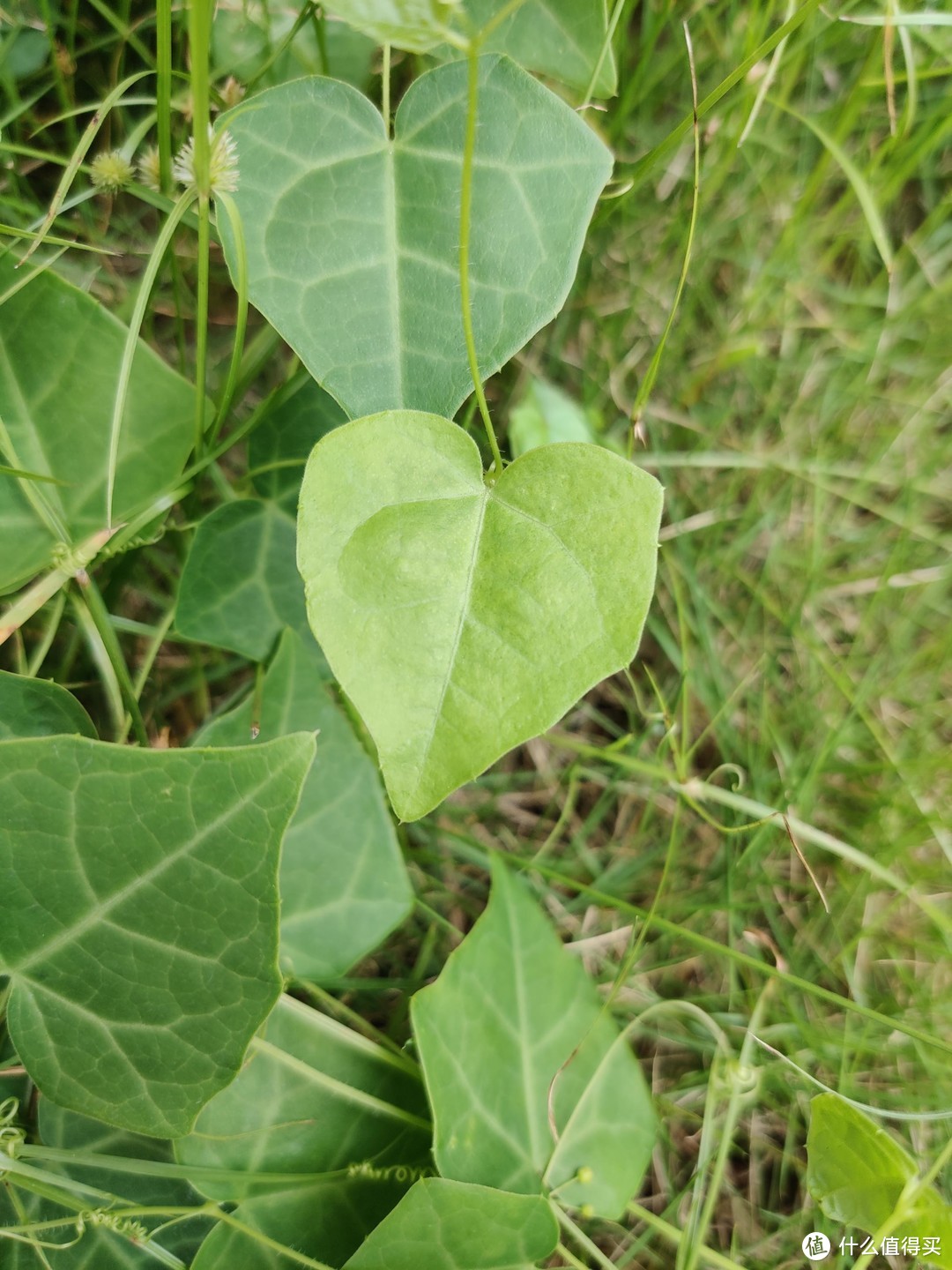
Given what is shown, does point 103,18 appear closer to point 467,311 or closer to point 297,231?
point 297,231

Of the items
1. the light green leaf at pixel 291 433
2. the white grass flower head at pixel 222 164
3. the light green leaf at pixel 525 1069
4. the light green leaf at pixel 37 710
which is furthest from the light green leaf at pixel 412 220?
the light green leaf at pixel 525 1069

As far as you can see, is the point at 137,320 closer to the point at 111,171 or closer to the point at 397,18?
the point at 111,171

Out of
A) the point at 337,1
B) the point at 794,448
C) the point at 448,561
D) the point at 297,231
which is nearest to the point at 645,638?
the point at 794,448

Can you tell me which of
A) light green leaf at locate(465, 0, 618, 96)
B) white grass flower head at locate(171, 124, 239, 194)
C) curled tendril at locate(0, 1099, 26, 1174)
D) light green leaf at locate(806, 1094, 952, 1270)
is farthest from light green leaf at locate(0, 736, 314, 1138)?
light green leaf at locate(465, 0, 618, 96)

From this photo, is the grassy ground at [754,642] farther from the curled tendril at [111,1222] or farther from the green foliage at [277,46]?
the curled tendril at [111,1222]

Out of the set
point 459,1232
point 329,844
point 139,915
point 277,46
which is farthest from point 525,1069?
point 277,46

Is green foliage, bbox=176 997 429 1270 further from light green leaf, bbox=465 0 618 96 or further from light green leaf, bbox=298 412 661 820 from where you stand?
light green leaf, bbox=465 0 618 96
